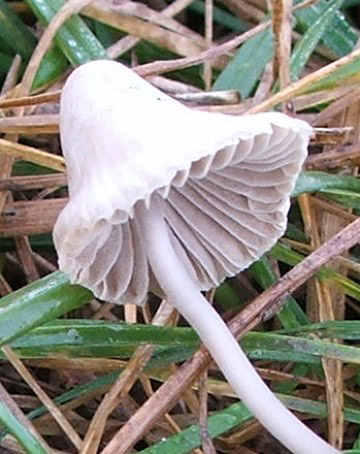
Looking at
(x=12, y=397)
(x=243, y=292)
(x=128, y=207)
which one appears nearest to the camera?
(x=128, y=207)

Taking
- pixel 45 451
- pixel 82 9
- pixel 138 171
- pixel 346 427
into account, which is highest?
pixel 82 9

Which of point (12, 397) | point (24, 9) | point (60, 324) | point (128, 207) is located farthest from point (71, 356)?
point (24, 9)

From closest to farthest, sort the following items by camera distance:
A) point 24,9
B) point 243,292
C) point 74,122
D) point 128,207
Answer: point 128,207
point 74,122
point 243,292
point 24,9

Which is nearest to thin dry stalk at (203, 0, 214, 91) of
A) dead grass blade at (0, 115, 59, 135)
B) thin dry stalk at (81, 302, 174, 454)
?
dead grass blade at (0, 115, 59, 135)

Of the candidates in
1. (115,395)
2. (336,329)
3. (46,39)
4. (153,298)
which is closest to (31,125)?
(46,39)

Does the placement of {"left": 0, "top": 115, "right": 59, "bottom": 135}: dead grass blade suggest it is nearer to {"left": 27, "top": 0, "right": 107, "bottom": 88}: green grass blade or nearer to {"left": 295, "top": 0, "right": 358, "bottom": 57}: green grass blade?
{"left": 27, "top": 0, "right": 107, "bottom": 88}: green grass blade

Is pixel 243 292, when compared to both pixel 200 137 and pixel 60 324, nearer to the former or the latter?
pixel 60 324

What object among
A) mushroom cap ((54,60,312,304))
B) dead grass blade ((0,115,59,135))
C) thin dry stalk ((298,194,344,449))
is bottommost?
thin dry stalk ((298,194,344,449))

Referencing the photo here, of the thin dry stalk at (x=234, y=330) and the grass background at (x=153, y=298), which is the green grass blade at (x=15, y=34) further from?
the thin dry stalk at (x=234, y=330)

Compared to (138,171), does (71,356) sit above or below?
below
